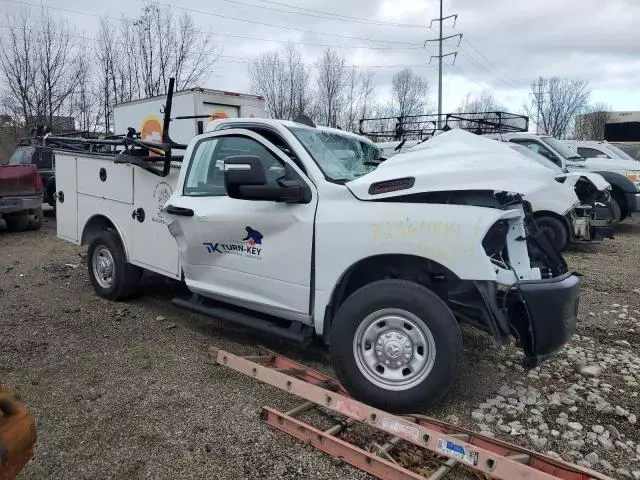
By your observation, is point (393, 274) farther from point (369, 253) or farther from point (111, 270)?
point (111, 270)

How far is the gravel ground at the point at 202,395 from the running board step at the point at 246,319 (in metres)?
0.38

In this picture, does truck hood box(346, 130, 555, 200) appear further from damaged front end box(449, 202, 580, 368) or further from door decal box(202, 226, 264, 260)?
door decal box(202, 226, 264, 260)

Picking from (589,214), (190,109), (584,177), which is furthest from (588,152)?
(190,109)

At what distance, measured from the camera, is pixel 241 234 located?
429 centimetres

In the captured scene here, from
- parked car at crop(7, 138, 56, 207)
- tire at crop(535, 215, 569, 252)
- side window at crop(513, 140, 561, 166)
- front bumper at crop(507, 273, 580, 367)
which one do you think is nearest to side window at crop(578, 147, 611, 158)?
side window at crop(513, 140, 561, 166)

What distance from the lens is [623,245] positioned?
10.8 meters

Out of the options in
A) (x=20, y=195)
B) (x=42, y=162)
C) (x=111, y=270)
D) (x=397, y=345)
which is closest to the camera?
(x=397, y=345)

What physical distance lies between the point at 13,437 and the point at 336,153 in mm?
3231

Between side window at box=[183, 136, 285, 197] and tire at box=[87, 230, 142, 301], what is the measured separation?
1.69 meters

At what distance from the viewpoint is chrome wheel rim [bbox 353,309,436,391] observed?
340 centimetres

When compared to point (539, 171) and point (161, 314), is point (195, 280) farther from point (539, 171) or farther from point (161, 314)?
point (539, 171)

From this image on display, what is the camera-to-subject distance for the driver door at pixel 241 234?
3.96 meters

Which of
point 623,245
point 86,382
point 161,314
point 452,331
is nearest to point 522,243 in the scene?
point 452,331

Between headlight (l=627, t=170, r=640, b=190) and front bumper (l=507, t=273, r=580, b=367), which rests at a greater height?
headlight (l=627, t=170, r=640, b=190)
